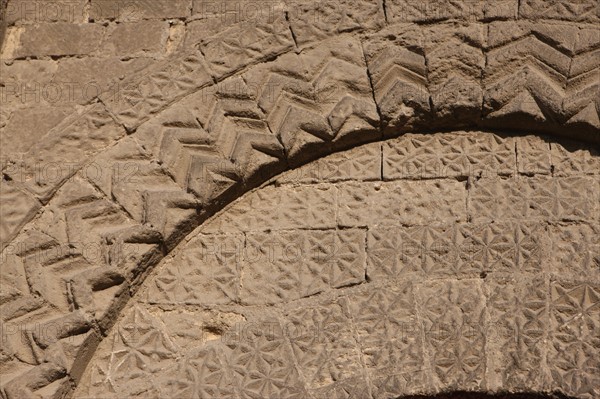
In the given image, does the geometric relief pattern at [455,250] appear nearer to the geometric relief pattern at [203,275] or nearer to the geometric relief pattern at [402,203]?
the geometric relief pattern at [402,203]

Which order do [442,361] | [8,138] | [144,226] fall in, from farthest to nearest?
[8,138], [144,226], [442,361]

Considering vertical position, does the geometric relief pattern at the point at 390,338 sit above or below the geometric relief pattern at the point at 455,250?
below

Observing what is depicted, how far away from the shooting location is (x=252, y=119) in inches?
156

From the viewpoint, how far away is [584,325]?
3520 millimetres

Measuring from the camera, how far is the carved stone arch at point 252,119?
149 inches

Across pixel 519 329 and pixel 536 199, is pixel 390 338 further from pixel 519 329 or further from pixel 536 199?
pixel 536 199

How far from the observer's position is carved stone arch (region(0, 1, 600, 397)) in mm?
3797

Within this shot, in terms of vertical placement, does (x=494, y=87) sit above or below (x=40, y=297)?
above

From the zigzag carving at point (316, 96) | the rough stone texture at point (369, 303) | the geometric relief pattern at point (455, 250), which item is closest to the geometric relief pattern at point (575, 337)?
the rough stone texture at point (369, 303)

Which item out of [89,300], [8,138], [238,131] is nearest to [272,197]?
[238,131]

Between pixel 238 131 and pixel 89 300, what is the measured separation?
2.94 feet

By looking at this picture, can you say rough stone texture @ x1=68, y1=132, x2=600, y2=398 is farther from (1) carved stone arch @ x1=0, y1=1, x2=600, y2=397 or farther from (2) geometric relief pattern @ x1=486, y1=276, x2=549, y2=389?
(1) carved stone arch @ x1=0, y1=1, x2=600, y2=397

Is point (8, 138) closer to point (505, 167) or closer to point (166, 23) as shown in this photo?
point (166, 23)

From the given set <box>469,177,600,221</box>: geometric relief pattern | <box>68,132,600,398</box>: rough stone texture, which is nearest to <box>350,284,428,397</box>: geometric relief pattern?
<box>68,132,600,398</box>: rough stone texture
